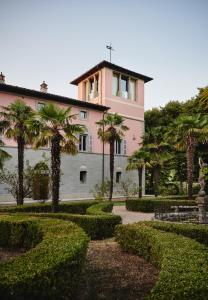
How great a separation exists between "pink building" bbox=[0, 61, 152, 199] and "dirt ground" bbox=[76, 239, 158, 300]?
16.9 m

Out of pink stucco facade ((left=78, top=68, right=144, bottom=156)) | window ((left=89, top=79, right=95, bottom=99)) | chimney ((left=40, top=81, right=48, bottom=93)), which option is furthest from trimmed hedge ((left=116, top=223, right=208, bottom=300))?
window ((left=89, top=79, right=95, bottom=99))

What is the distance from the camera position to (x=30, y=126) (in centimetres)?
1589

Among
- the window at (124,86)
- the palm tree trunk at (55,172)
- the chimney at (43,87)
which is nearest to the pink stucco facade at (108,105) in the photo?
the window at (124,86)

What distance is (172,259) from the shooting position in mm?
5250

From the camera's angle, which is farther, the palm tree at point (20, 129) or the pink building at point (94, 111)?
the pink building at point (94, 111)

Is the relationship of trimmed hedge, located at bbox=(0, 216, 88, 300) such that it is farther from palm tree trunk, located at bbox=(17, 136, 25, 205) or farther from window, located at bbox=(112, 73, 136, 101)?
window, located at bbox=(112, 73, 136, 101)

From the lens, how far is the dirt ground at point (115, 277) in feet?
19.0

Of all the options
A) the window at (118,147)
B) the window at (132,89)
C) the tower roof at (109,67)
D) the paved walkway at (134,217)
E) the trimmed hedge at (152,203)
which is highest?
the tower roof at (109,67)

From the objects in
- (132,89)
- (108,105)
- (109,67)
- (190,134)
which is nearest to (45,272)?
(190,134)

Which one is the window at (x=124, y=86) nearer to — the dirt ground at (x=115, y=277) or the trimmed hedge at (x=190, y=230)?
the trimmed hedge at (x=190, y=230)

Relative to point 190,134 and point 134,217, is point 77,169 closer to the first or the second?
point 190,134

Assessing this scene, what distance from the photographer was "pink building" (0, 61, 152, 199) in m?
25.5

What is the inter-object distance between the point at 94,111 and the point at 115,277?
2437cm

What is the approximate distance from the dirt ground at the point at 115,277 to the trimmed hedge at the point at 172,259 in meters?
0.37
